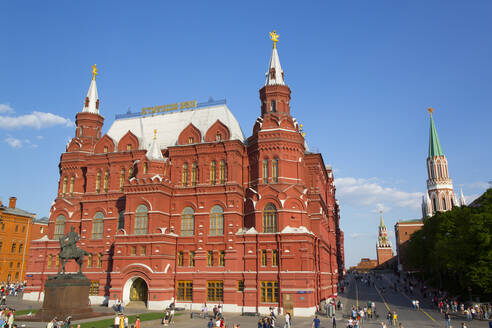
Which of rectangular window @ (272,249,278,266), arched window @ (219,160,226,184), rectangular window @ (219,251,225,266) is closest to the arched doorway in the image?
rectangular window @ (219,251,225,266)

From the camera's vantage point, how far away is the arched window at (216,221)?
47.8m

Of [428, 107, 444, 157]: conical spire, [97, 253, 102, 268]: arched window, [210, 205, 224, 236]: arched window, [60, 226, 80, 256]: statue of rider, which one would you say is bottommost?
[97, 253, 102, 268]: arched window

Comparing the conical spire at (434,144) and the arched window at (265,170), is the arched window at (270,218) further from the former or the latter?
the conical spire at (434,144)

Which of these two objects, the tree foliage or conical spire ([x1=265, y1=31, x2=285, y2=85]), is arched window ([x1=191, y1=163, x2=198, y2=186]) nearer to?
conical spire ([x1=265, y1=31, x2=285, y2=85])

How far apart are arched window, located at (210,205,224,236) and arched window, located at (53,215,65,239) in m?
23.0

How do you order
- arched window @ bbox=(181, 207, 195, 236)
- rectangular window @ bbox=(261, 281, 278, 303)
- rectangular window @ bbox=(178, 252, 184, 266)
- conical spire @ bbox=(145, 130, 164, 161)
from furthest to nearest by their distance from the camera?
1. conical spire @ bbox=(145, 130, 164, 161)
2. arched window @ bbox=(181, 207, 195, 236)
3. rectangular window @ bbox=(178, 252, 184, 266)
4. rectangular window @ bbox=(261, 281, 278, 303)

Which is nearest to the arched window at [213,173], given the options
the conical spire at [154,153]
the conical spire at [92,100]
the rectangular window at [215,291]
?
the conical spire at [154,153]

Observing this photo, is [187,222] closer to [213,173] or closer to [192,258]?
[192,258]

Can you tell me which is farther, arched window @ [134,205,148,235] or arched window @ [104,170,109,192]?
arched window @ [104,170,109,192]

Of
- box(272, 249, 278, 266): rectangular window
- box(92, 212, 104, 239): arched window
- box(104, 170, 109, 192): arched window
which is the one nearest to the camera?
box(272, 249, 278, 266): rectangular window

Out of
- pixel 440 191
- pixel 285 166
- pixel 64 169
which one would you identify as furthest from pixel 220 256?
pixel 440 191

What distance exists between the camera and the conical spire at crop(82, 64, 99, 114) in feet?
202

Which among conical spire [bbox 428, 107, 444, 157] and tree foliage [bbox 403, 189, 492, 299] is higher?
conical spire [bbox 428, 107, 444, 157]

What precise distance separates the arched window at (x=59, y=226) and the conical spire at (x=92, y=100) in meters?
16.5
